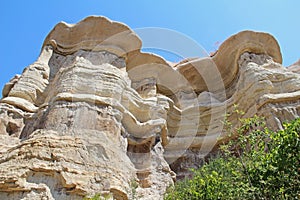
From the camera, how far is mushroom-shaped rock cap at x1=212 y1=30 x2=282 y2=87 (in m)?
18.2

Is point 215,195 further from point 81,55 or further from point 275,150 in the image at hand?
point 81,55

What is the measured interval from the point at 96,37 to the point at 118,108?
487cm

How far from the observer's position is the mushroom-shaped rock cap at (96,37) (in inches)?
632

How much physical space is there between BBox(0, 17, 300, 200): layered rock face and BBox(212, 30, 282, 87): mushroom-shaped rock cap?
0.18 feet

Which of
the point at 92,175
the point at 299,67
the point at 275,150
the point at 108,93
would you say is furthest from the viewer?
the point at 299,67

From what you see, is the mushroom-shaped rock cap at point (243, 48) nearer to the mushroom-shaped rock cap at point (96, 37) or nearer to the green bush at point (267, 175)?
the mushroom-shaped rock cap at point (96, 37)

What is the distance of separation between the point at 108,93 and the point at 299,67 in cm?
1216

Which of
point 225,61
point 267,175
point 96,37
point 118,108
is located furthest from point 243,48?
point 267,175

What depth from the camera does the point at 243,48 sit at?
722 inches

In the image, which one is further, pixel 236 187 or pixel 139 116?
pixel 139 116

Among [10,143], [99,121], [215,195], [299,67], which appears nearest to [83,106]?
[99,121]

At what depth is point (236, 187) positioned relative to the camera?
22.1 ft

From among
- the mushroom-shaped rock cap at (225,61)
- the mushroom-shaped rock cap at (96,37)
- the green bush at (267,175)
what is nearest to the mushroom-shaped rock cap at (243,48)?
the mushroom-shaped rock cap at (225,61)

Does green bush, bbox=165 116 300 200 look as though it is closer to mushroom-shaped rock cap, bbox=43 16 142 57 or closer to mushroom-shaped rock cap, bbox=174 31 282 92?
mushroom-shaped rock cap, bbox=43 16 142 57
